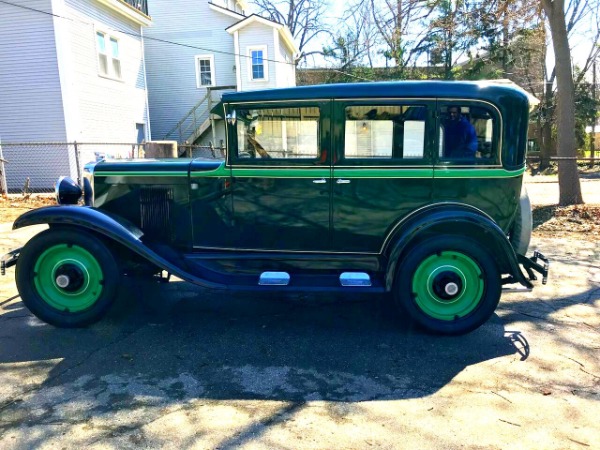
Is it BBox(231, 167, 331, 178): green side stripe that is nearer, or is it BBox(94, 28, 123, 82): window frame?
BBox(231, 167, 331, 178): green side stripe

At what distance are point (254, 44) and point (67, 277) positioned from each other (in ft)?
62.5

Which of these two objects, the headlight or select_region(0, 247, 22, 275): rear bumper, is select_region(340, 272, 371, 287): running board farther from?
select_region(0, 247, 22, 275): rear bumper

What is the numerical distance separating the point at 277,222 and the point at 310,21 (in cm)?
3875

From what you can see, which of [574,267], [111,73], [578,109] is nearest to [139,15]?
[111,73]

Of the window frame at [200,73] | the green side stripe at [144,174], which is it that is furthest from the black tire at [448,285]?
the window frame at [200,73]

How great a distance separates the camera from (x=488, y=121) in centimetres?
404

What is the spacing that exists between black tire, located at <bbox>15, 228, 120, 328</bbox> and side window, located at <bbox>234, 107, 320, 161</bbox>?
1.61 meters

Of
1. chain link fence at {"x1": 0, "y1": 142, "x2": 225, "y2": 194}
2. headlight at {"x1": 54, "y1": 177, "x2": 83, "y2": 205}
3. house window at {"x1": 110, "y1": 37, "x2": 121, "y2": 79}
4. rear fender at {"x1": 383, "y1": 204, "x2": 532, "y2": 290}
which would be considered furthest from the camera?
house window at {"x1": 110, "y1": 37, "x2": 121, "y2": 79}

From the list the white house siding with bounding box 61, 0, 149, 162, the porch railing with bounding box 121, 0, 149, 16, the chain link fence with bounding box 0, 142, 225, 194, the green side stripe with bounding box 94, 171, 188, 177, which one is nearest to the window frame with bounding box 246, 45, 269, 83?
the porch railing with bounding box 121, 0, 149, 16

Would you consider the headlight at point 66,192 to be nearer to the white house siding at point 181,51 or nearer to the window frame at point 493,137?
the window frame at point 493,137

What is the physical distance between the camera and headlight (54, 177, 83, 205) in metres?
4.59

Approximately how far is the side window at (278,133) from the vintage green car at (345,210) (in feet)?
0.04

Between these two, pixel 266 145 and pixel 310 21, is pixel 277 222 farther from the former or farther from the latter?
pixel 310 21

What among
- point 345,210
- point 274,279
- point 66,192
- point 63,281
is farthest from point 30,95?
point 345,210
